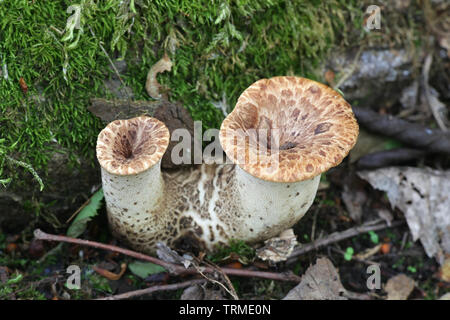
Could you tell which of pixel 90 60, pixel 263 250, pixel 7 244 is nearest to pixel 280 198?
pixel 263 250

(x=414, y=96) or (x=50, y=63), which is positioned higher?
(x=50, y=63)

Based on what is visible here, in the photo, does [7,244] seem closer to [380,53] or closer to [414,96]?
[380,53]

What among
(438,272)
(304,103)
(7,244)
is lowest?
(438,272)

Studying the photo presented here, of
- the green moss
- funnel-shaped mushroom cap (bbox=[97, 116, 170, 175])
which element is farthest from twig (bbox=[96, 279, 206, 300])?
the green moss

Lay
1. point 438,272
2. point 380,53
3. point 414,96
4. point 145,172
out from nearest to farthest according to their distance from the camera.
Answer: point 145,172 < point 438,272 < point 380,53 < point 414,96

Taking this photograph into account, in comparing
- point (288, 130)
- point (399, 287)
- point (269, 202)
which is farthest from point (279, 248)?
point (399, 287)

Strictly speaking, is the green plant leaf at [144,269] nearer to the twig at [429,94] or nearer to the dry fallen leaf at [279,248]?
the dry fallen leaf at [279,248]

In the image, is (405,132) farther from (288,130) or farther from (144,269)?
(144,269)
